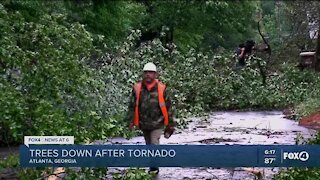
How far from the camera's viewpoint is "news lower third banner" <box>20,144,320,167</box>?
7.21 metres

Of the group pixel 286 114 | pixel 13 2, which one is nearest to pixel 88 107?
pixel 13 2

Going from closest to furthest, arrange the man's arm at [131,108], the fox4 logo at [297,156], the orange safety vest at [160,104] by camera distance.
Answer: the fox4 logo at [297,156] < the orange safety vest at [160,104] < the man's arm at [131,108]

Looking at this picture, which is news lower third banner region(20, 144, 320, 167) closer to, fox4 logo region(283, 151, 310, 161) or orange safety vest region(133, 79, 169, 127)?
fox4 logo region(283, 151, 310, 161)

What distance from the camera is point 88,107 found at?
12680mm

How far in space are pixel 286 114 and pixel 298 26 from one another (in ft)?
43.5

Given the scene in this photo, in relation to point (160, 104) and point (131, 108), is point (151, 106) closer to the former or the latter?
point (160, 104)

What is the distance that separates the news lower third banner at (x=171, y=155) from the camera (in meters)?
7.21

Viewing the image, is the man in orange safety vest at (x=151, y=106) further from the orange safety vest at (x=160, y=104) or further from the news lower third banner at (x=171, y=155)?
the news lower third banner at (x=171, y=155)

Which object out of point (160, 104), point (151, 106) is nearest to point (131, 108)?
point (151, 106)

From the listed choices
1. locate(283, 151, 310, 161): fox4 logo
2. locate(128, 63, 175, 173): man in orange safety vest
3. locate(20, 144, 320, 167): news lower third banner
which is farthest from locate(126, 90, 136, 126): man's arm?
locate(283, 151, 310, 161): fox4 logo

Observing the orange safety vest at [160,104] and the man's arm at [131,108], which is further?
the man's arm at [131,108]

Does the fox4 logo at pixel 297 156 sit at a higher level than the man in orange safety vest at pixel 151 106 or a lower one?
lower

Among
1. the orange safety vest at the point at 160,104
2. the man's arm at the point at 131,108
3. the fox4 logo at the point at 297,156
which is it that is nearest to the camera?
the fox4 logo at the point at 297,156

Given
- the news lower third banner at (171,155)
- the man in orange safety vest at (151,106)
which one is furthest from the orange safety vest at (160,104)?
the news lower third banner at (171,155)
